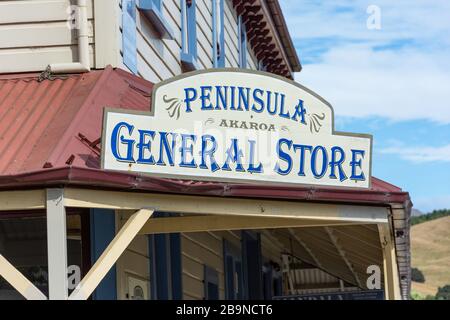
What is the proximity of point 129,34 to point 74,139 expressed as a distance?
8.51 feet

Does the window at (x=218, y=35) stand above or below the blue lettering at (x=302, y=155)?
above

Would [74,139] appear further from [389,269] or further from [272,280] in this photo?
[272,280]

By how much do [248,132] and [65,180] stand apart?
1.98 m

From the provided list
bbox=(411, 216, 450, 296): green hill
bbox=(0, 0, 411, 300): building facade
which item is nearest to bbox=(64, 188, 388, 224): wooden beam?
bbox=(0, 0, 411, 300): building facade

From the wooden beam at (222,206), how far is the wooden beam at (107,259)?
128 mm

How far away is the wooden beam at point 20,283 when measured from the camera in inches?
318

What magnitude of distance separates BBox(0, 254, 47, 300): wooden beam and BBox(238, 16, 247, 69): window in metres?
12.8

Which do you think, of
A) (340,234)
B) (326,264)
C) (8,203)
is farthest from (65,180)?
(326,264)

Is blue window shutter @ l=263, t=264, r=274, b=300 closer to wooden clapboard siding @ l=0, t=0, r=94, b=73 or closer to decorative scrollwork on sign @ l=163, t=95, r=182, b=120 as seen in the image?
wooden clapboard siding @ l=0, t=0, r=94, b=73

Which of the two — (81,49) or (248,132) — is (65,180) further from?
(81,49)

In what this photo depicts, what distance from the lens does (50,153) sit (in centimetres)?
889

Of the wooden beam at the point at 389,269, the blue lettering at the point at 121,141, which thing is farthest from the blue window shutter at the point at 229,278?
the blue lettering at the point at 121,141

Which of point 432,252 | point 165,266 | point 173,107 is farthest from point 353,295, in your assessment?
point 432,252

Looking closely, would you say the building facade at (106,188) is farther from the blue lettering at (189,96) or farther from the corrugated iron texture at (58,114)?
the blue lettering at (189,96)
